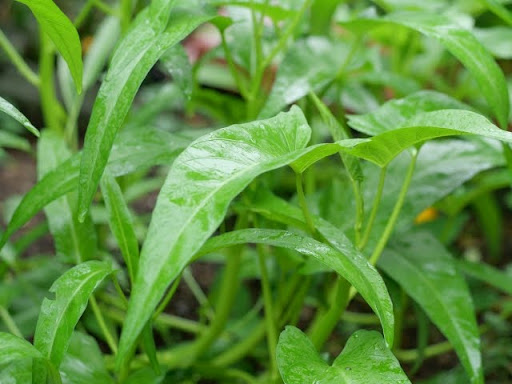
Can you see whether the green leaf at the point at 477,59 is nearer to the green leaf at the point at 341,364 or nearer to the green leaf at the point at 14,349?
the green leaf at the point at 341,364

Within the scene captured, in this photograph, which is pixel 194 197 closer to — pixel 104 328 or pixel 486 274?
pixel 104 328

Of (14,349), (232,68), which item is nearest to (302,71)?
(232,68)

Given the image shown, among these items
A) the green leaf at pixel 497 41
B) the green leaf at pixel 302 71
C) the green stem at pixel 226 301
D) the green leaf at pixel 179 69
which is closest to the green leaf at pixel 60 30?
the green leaf at pixel 179 69

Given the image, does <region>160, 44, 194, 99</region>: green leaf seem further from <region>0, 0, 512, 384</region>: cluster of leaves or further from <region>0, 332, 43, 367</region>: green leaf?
<region>0, 332, 43, 367</region>: green leaf

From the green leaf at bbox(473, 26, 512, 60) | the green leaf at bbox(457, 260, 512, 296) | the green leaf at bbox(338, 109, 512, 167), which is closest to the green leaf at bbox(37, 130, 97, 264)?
the green leaf at bbox(338, 109, 512, 167)

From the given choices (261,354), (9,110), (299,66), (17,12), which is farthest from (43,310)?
(17,12)
